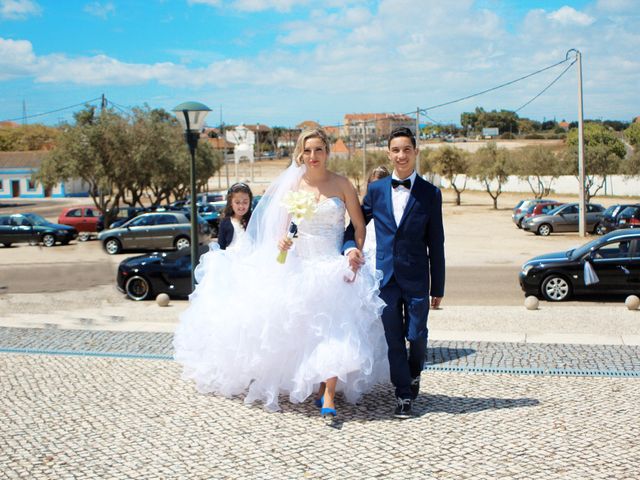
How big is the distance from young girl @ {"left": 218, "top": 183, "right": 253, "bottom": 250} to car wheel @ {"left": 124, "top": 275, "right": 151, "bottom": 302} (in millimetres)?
7833

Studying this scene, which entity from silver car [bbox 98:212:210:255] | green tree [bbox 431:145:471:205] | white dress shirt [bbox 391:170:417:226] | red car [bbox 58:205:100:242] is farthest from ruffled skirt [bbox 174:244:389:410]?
green tree [bbox 431:145:471:205]

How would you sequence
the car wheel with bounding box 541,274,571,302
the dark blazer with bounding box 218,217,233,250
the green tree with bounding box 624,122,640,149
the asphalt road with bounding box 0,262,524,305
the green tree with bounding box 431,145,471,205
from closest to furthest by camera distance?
the dark blazer with bounding box 218,217,233,250 < the car wheel with bounding box 541,274,571,302 < the asphalt road with bounding box 0,262,524,305 < the green tree with bounding box 431,145,471,205 < the green tree with bounding box 624,122,640,149

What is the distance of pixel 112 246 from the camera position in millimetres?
27328

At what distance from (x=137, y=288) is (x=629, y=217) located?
20.4 meters

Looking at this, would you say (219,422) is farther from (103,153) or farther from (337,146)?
(337,146)

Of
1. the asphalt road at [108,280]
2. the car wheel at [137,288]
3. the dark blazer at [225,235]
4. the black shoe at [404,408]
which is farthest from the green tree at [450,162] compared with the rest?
the black shoe at [404,408]

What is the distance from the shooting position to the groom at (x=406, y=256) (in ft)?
18.0

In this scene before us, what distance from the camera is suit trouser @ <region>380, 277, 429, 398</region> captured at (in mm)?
5492

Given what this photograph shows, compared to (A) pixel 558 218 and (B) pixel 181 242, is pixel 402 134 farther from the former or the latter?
(A) pixel 558 218

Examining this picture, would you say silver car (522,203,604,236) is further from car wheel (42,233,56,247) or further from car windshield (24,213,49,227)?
car windshield (24,213,49,227)

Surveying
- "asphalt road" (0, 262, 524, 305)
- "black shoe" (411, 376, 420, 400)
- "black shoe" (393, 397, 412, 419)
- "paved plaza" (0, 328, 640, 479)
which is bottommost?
"asphalt road" (0, 262, 524, 305)

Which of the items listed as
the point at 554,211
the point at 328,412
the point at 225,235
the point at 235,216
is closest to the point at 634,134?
the point at 554,211

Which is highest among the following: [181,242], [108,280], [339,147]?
[339,147]

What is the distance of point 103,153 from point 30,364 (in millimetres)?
31746
